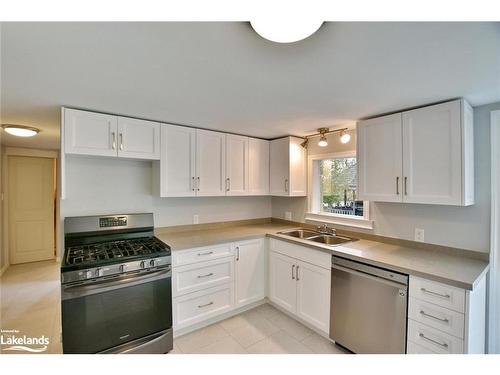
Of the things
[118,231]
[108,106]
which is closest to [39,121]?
[108,106]

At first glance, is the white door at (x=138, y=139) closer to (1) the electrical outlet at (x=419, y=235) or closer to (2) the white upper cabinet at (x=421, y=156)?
(2) the white upper cabinet at (x=421, y=156)

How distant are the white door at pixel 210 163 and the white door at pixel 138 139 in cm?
48

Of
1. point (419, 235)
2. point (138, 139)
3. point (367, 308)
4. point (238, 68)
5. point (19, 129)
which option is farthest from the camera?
point (19, 129)

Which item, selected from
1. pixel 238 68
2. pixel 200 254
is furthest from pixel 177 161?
pixel 238 68

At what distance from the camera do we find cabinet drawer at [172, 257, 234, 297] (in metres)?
2.26

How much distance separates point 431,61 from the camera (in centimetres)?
125

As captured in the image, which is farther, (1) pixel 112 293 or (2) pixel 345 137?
(2) pixel 345 137

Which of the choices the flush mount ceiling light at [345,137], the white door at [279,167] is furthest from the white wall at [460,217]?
the white door at [279,167]

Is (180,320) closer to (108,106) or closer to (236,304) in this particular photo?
(236,304)

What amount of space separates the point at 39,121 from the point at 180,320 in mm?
2557

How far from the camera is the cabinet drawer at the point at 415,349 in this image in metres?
1.59

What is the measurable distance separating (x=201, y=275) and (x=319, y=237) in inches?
56.6

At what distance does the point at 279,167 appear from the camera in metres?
3.24

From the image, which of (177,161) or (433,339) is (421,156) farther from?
(177,161)
